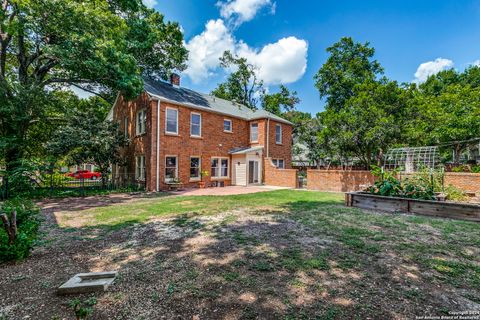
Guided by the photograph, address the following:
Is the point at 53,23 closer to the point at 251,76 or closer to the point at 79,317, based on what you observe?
the point at 79,317

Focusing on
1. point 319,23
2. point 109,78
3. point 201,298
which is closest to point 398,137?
point 319,23

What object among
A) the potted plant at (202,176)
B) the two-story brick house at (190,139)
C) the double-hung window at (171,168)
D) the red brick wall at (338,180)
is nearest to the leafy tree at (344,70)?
the two-story brick house at (190,139)

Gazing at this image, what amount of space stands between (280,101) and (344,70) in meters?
10.3

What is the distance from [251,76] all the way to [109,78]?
2463 centimetres

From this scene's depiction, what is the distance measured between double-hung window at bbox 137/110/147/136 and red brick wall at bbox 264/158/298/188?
997cm

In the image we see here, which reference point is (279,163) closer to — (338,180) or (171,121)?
(338,180)

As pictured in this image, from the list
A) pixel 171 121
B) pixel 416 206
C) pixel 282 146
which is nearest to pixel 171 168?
pixel 171 121

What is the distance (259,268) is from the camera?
3.52 m

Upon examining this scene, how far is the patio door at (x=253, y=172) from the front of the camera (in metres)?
18.4

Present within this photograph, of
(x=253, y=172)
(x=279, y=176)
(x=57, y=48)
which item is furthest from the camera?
(x=253, y=172)

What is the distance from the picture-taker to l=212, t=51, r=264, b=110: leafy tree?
32969 mm

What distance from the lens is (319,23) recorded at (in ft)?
45.4

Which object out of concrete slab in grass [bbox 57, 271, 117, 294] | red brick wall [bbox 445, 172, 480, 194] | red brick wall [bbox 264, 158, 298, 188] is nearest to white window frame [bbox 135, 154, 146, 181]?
red brick wall [bbox 264, 158, 298, 188]

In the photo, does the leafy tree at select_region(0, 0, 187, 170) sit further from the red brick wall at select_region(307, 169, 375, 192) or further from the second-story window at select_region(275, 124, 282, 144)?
the red brick wall at select_region(307, 169, 375, 192)
